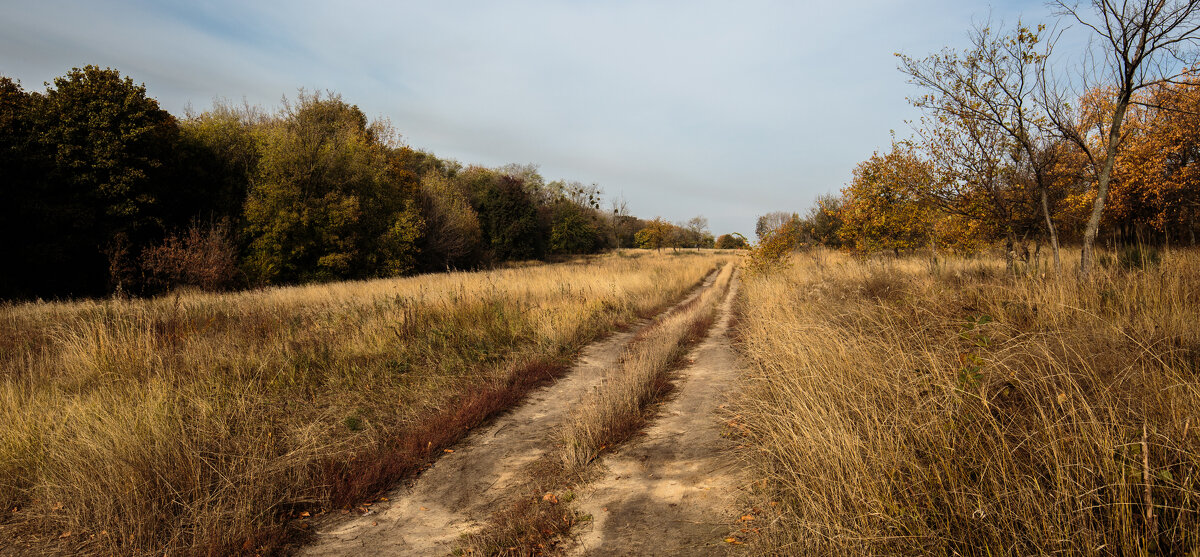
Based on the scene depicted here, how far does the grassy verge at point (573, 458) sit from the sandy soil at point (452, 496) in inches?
8.0

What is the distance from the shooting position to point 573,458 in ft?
13.3

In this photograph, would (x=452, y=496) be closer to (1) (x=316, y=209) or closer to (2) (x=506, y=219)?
(1) (x=316, y=209)

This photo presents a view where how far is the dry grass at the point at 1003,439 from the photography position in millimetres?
2029

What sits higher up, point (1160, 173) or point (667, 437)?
point (1160, 173)

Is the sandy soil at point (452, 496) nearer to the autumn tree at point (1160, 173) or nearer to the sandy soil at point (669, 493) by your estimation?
the sandy soil at point (669, 493)

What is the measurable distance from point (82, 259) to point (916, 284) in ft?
98.5

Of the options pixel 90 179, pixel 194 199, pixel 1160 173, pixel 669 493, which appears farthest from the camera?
pixel 194 199

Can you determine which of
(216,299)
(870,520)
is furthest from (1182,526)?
(216,299)

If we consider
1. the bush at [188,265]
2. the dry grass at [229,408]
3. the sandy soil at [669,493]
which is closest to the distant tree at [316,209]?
the bush at [188,265]

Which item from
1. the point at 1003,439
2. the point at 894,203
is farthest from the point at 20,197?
the point at 894,203

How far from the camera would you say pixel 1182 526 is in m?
1.80

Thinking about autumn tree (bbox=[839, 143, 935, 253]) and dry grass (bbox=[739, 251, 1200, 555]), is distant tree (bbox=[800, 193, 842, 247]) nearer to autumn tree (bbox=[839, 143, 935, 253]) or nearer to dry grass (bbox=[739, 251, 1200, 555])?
autumn tree (bbox=[839, 143, 935, 253])

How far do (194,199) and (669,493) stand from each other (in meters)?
31.1

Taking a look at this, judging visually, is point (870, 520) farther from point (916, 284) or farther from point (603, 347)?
point (603, 347)
